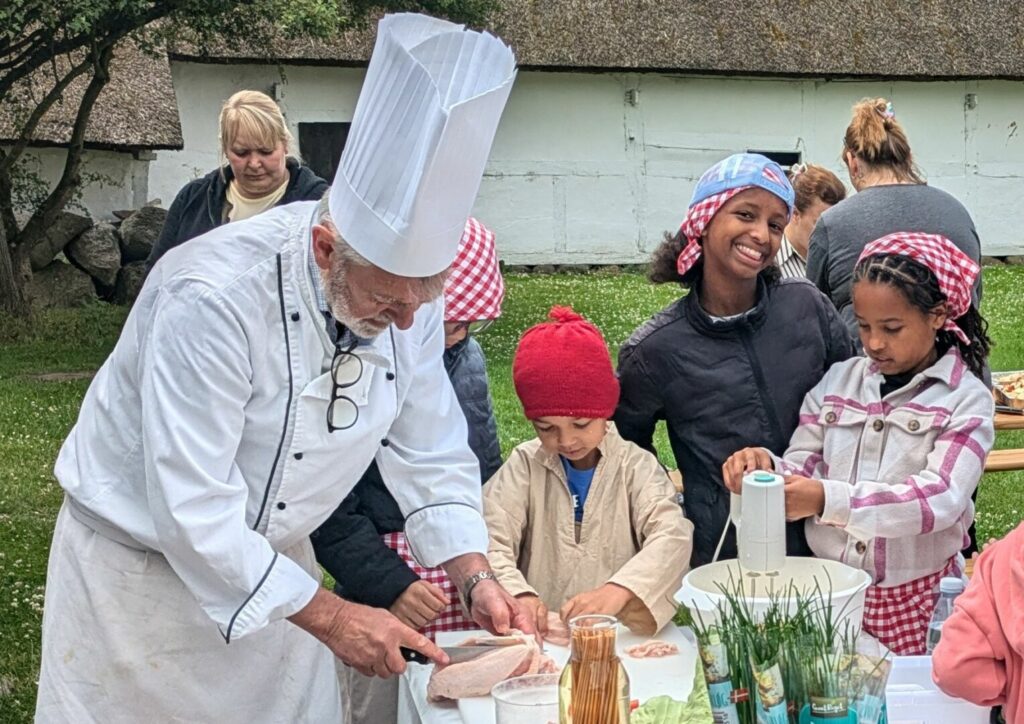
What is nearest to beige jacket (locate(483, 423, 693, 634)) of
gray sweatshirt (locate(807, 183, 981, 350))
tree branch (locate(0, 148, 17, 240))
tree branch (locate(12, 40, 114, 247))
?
gray sweatshirt (locate(807, 183, 981, 350))

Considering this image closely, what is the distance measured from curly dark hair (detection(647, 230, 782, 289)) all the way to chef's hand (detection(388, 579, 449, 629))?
95cm

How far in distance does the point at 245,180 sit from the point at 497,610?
2698 millimetres

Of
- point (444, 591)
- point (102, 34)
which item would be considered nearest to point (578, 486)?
point (444, 591)

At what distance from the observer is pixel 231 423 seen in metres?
2.04

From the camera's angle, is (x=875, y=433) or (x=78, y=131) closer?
(x=875, y=433)

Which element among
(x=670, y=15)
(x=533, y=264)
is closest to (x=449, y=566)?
(x=533, y=264)

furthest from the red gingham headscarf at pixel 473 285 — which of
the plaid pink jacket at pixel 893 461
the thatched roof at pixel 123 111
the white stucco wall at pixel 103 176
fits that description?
the white stucco wall at pixel 103 176

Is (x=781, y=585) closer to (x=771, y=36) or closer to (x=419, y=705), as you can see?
(x=419, y=705)

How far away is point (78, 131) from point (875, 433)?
36.6ft

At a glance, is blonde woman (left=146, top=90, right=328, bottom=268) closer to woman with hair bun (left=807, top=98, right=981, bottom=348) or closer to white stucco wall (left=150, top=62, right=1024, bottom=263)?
woman with hair bun (left=807, top=98, right=981, bottom=348)

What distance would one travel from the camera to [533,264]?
18.0 metres

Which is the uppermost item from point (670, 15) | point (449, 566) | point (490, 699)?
point (670, 15)

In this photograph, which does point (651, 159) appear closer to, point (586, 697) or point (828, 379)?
point (828, 379)

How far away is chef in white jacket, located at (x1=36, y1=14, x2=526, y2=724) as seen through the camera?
6.55 ft
